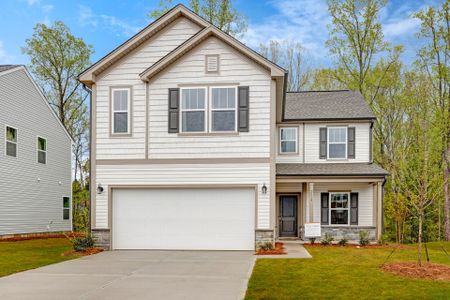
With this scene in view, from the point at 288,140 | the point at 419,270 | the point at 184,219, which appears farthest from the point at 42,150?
the point at 419,270

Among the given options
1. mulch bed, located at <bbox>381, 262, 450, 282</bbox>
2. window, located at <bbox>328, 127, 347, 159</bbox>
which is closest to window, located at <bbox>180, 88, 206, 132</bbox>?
window, located at <bbox>328, 127, 347, 159</bbox>

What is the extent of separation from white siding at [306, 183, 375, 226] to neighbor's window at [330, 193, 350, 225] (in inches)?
12.9

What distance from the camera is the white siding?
18844mm

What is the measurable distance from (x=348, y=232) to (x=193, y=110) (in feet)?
27.7

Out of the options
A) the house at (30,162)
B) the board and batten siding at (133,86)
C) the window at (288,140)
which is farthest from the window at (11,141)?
the window at (288,140)

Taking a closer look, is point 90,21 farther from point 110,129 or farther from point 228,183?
point 228,183

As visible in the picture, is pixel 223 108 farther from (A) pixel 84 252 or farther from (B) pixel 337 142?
(B) pixel 337 142

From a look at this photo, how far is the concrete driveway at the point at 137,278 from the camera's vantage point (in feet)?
26.4

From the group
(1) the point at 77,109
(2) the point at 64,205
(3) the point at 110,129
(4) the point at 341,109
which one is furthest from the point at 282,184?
(1) the point at 77,109

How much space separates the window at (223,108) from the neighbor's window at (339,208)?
6.91 meters

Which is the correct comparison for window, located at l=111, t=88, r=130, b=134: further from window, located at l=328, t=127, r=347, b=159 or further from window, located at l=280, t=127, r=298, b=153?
window, located at l=328, t=127, r=347, b=159

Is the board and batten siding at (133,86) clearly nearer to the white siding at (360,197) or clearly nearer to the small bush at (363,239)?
the white siding at (360,197)

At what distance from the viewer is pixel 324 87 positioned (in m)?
31.5

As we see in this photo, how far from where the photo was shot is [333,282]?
9.02 metres
